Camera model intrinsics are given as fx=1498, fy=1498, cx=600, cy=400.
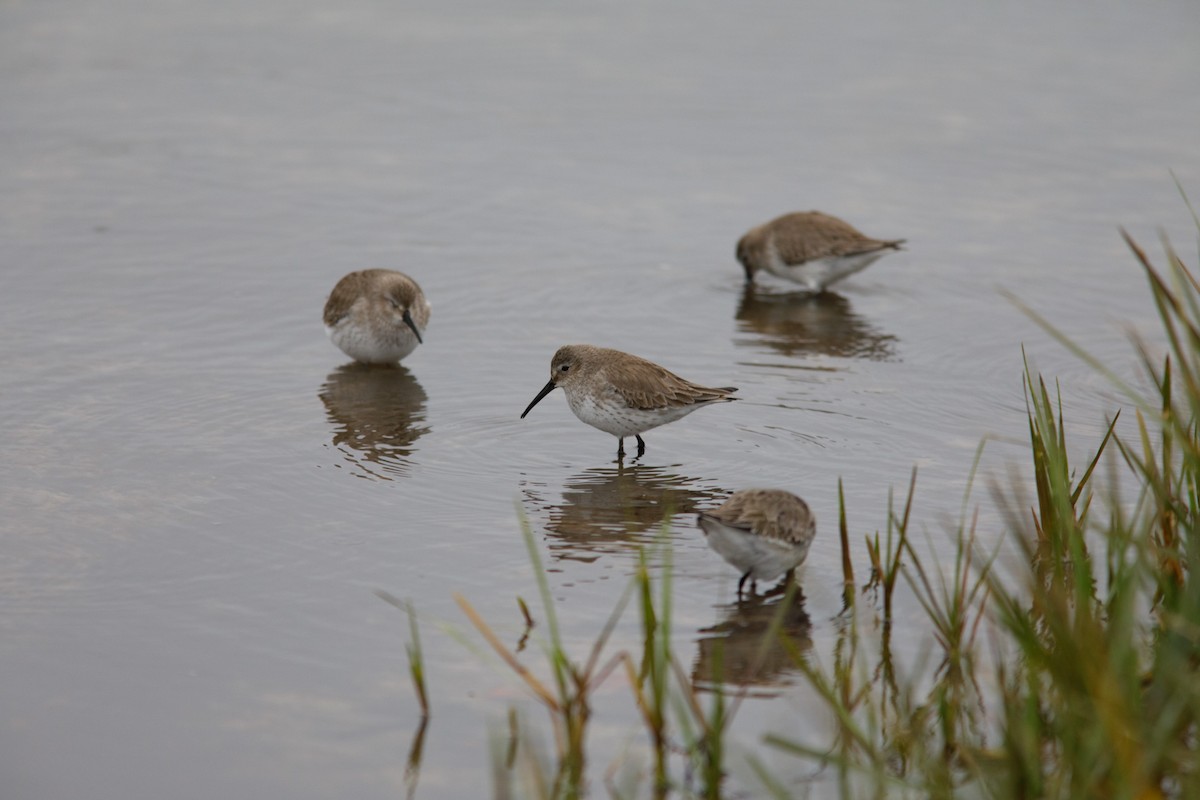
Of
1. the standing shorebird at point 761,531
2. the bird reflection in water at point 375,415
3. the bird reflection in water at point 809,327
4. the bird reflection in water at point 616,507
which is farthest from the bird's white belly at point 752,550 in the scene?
the bird reflection in water at point 809,327

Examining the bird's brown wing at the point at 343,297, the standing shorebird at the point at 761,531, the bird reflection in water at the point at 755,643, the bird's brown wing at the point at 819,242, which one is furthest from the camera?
the bird's brown wing at the point at 819,242

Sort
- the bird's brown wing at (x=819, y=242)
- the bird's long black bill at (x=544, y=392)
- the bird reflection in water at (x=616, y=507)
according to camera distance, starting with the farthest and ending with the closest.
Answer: the bird's brown wing at (x=819, y=242) < the bird's long black bill at (x=544, y=392) < the bird reflection in water at (x=616, y=507)

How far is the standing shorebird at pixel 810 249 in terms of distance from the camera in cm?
1331

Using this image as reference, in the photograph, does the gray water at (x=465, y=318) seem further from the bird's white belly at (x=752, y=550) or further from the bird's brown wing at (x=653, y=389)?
the bird's brown wing at (x=653, y=389)

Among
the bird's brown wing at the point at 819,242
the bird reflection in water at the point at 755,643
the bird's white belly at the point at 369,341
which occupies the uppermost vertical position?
the bird's brown wing at the point at 819,242

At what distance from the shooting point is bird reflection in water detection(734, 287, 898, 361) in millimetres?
11891

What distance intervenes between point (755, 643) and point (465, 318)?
600cm

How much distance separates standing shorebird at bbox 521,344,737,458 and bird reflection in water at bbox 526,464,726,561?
1.02ft

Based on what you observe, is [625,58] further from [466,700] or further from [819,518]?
[466,700]

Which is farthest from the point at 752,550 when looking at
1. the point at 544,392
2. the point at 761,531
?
the point at 544,392

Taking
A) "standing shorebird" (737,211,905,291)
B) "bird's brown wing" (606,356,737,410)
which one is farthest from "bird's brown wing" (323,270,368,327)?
"standing shorebird" (737,211,905,291)

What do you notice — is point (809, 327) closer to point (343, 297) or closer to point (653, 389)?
point (653, 389)

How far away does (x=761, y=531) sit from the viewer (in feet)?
22.9

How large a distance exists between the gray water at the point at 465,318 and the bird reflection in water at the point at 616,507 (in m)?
0.03
